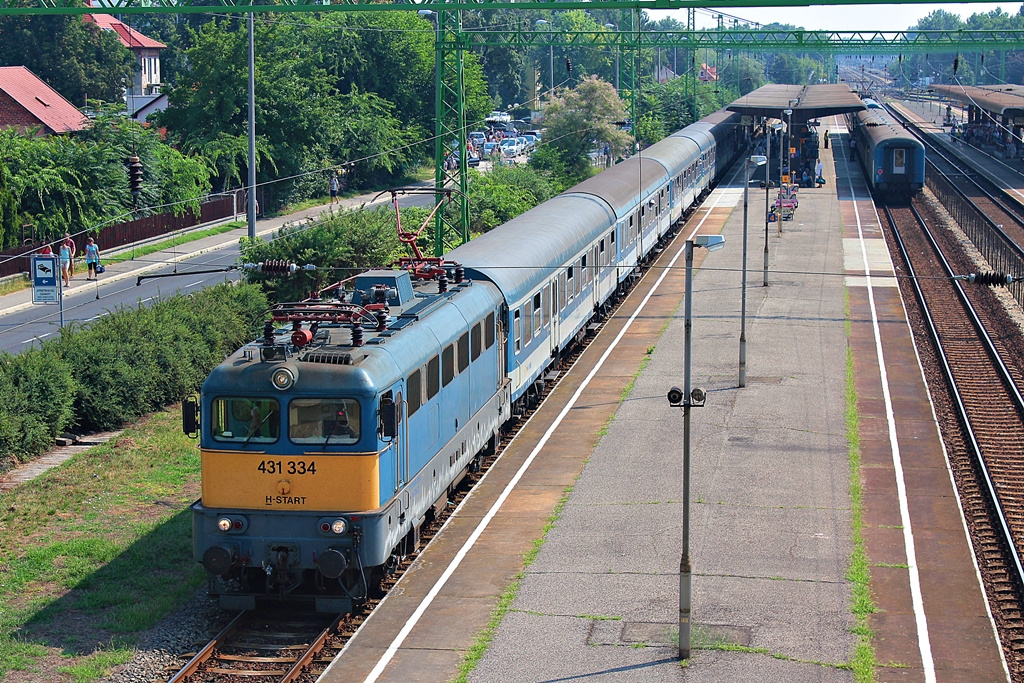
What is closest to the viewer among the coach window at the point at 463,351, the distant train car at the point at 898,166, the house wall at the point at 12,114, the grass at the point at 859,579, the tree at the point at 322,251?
the grass at the point at 859,579

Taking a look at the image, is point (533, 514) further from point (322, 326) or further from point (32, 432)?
point (32, 432)

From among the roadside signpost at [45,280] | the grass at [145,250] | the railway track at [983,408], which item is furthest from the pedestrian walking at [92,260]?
the railway track at [983,408]

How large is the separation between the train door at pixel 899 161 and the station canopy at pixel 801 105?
31.3ft

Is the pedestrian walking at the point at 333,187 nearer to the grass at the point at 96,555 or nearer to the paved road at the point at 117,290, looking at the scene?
the paved road at the point at 117,290

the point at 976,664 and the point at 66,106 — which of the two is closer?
the point at 976,664

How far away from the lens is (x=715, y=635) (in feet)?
51.3

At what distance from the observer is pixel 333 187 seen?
7650 centimetres

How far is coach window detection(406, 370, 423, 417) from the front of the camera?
55.9 feet

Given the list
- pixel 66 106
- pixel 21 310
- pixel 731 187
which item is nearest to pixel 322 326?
pixel 21 310

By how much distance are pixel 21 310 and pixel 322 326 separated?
2974cm

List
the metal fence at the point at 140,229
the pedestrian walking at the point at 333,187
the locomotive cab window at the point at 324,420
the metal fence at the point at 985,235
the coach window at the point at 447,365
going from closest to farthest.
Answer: the locomotive cab window at the point at 324,420, the coach window at the point at 447,365, the metal fence at the point at 985,235, the metal fence at the point at 140,229, the pedestrian walking at the point at 333,187

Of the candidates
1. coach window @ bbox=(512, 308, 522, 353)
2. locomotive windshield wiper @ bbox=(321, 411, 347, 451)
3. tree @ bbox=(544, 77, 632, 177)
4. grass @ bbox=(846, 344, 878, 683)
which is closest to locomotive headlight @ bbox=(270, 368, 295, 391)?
locomotive windshield wiper @ bbox=(321, 411, 347, 451)

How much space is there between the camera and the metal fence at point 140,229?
4934 cm

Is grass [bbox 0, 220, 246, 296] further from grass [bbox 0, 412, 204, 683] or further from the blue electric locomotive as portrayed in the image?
the blue electric locomotive
